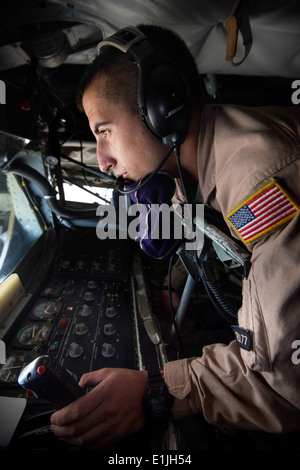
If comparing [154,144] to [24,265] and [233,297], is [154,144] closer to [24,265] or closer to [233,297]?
[24,265]

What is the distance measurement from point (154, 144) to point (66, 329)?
3.31 feet

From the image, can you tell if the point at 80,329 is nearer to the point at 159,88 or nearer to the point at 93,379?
the point at 93,379

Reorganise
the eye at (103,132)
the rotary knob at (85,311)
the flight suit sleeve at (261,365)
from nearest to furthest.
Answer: the flight suit sleeve at (261,365) < the eye at (103,132) < the rotary knob at (85,311)

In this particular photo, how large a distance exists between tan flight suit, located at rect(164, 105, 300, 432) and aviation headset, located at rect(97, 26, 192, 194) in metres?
0.11


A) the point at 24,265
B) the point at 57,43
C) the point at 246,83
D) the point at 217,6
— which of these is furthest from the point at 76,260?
the point at 246,83

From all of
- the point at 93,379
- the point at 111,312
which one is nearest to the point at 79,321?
the point at 111,312

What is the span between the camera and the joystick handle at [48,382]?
26.4 inches

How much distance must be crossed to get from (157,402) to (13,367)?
25.4 inches

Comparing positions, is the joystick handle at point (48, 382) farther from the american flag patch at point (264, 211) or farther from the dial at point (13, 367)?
the american flag patch at point (264, 211)

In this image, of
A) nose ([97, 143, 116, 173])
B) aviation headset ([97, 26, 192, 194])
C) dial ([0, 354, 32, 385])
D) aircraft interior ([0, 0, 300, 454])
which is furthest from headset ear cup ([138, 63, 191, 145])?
dial ([0, 354, 32, 385])

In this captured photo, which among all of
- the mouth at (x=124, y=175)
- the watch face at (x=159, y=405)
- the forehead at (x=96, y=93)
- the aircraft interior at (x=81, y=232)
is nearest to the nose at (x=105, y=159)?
the mouth at (x=124, y=175)

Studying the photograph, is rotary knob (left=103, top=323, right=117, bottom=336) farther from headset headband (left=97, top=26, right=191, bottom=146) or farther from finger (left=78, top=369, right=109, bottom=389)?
headset headband (left=97, top=26, right=191, bottom=146)

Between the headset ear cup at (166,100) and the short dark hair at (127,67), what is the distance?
10 cm

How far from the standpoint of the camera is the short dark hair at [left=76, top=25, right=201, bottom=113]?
80cm
